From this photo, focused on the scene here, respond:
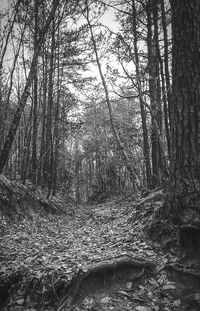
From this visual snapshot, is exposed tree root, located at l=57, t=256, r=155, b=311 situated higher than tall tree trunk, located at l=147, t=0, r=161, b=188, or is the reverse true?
tall tree trunk, located at l=147, t=0, r=161, b=188

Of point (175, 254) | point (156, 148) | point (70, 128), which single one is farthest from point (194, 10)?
point (70, 128)

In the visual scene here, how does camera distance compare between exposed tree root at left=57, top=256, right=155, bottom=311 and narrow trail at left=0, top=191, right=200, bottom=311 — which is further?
exposed tree root at left=57, top=256, right=155, bottom=311

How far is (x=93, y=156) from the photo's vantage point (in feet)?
83.4

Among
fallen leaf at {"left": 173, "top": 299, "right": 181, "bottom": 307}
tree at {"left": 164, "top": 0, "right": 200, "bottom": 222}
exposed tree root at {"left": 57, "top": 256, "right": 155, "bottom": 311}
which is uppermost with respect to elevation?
tree at {"left": 164, "top": 0, "right": 200, "bottom": 222}

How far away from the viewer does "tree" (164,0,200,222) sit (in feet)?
12.7

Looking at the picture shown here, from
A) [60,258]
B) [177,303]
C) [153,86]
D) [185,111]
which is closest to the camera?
[177,303]

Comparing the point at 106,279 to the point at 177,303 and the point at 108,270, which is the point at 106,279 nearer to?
the point at 108,270

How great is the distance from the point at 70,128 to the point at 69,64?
12.6 ft

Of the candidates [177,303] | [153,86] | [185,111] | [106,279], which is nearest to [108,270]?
[106,279]

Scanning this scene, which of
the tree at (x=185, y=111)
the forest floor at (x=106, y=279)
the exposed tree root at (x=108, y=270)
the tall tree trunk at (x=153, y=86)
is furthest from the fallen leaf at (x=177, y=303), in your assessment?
the tall tree trunk at (x=153, y=86)

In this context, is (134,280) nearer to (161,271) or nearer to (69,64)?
(161,271)

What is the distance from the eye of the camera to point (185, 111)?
404cm

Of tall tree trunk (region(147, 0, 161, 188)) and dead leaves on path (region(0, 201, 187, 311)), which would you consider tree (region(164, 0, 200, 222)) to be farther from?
tall tree trunk (region(147, 0, 161, 188))

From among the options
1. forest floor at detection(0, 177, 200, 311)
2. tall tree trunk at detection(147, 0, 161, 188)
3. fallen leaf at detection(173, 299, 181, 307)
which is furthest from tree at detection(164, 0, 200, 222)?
tall tree trunk at detection(147, 0, 161, 188)
